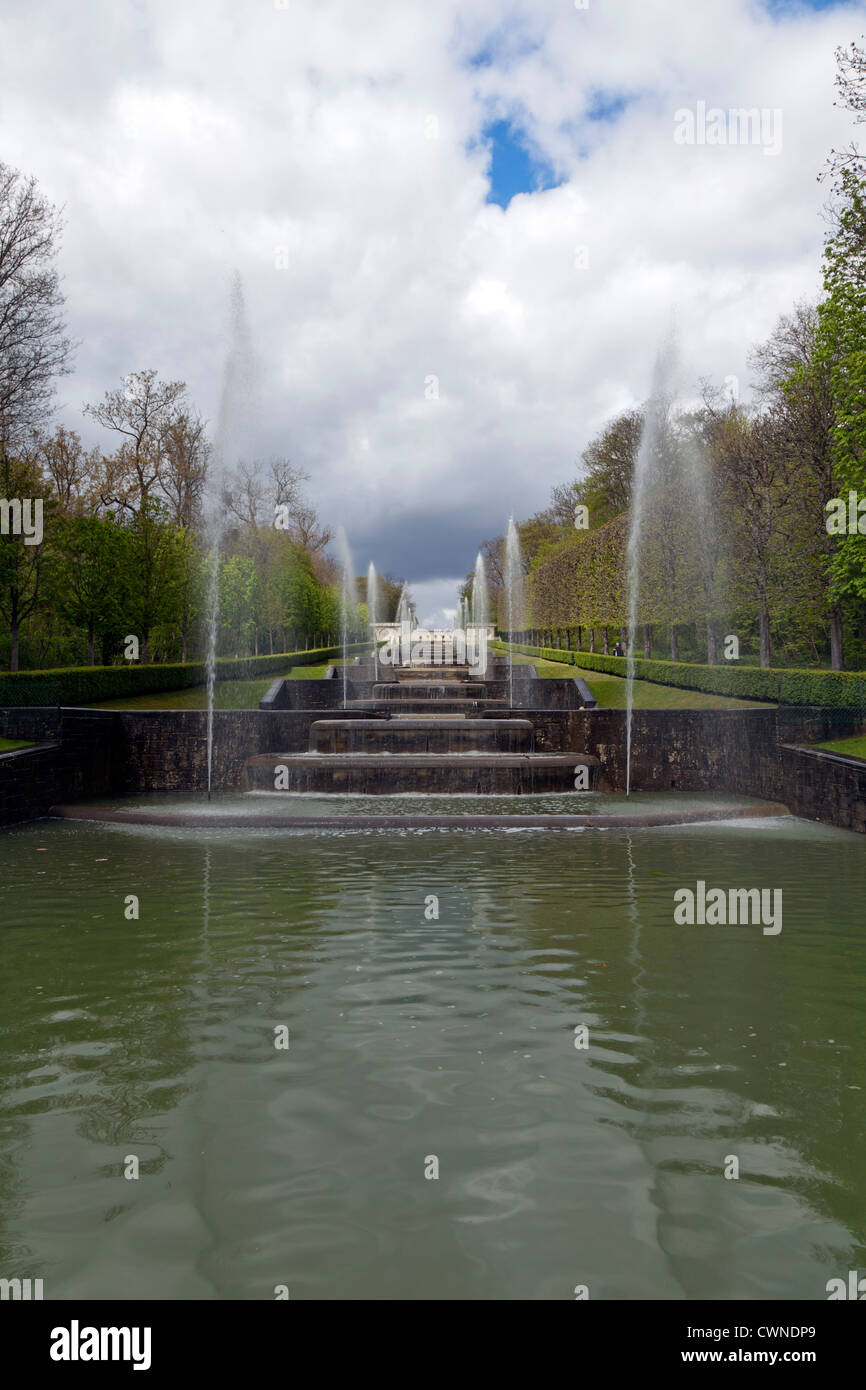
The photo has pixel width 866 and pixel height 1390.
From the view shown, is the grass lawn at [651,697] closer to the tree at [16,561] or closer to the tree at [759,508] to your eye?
the tree at [759,508]

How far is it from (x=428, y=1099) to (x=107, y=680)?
2590 cm

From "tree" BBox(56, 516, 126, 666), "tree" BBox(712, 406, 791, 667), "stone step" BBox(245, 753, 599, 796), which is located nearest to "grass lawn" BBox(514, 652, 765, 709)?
"tree" BBox(712, 406, 791, 667)

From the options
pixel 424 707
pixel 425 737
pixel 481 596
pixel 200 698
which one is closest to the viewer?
pixel 425 737

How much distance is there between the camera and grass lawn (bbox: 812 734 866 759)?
17.3 metres

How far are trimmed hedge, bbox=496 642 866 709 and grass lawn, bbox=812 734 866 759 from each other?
34.8 inches

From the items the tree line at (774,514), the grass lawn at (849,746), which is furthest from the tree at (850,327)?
the grass lawn at (849,746)

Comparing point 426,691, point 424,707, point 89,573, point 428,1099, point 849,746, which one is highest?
point 89,573

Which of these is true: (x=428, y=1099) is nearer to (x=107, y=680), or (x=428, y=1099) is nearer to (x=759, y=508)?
(x=107, y=680)

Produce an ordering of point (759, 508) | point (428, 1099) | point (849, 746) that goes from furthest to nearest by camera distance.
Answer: point (759, 508) → point (849, 746) → point (428, 1099)

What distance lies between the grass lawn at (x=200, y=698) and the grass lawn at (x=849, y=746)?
18023mm

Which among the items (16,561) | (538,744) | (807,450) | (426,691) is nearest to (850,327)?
(807,450)

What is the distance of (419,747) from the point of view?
20.9 m

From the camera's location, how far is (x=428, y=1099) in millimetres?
4531

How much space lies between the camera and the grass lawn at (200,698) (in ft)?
93.6
